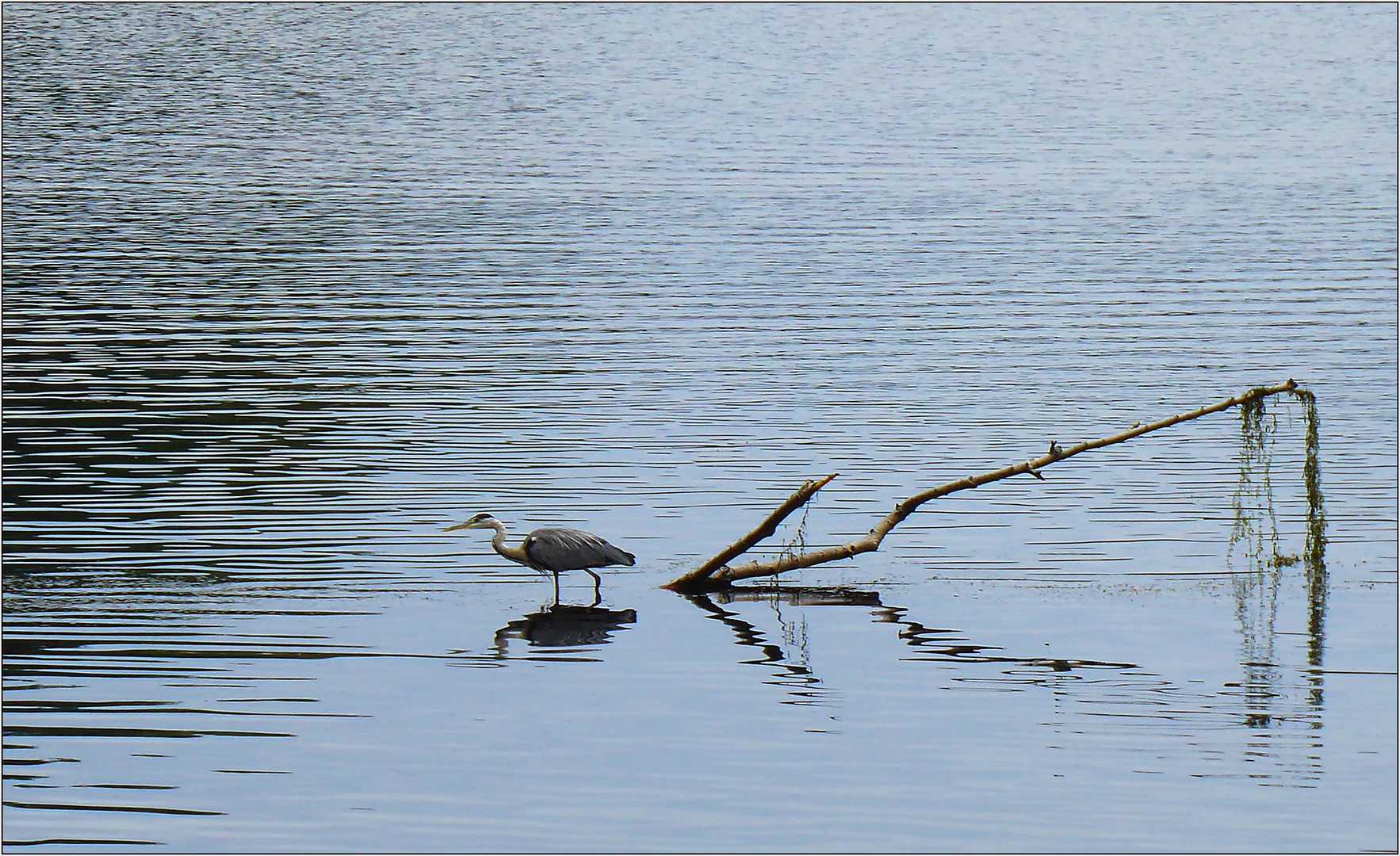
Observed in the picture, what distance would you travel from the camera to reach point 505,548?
1967cm

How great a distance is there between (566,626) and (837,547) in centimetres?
289

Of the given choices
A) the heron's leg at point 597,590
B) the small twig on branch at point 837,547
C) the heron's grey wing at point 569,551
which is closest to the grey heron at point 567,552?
the heron's grey wing at point 569,551

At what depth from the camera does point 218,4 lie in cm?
12975

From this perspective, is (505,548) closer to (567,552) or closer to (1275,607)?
(567,552)

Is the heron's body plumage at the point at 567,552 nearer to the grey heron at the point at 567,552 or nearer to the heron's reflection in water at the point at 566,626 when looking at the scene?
the grey heron at the point at 567,552

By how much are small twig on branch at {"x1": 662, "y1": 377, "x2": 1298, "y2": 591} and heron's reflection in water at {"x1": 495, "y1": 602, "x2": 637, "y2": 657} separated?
1.12 metres

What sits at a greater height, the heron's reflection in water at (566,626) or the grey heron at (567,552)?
the grey heron at (567,552)

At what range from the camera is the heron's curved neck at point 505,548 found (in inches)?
770

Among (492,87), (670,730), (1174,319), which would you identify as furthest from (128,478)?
(492,87)

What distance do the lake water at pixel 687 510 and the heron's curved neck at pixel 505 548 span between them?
1.54 feet

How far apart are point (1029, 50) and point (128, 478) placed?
374 ft

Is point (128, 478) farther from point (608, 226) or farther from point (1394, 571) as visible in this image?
point (608, 226)

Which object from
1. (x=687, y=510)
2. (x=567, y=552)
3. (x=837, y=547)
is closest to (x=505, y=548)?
(x=567, y=552)

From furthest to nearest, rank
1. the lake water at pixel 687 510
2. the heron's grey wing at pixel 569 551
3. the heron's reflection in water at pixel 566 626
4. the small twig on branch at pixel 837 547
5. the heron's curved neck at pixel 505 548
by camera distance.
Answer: the heron's curved neck at pixel 505 548, the heron's grey wing at pixel 569 551, the small twig on branch at pixel 837 547, the heron's reflection in water at pixel 566 626, the lake water at pixel 687 510
